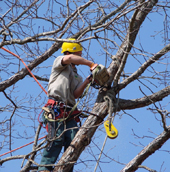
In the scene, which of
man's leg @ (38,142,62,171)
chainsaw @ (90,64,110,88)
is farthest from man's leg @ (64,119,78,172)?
chainsaw @ (90,64,110,88)

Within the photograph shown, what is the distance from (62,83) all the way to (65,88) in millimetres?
73

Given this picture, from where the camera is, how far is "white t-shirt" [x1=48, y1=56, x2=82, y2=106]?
3.83 m

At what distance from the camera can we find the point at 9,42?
141 inches

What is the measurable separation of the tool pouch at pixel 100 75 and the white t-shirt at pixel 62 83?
33cm

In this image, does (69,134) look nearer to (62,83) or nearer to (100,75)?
(62,83)

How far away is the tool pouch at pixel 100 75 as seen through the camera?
12.5 feet

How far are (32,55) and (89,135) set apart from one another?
6.53 ft

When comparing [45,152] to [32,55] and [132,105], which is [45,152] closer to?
[132,105]

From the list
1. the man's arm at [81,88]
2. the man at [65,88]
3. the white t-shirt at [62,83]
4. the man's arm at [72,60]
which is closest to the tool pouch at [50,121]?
the man at [65,88]

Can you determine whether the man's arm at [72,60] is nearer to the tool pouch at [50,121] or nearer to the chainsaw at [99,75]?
the chainsaw at [99,75]

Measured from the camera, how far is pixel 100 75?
12.7 ft


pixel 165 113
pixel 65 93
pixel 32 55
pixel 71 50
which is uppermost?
pixel 32 55

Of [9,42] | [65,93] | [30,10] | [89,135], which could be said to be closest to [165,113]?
[89,135]

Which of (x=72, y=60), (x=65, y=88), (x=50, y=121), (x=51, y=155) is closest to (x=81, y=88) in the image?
(x=65, y=88)
